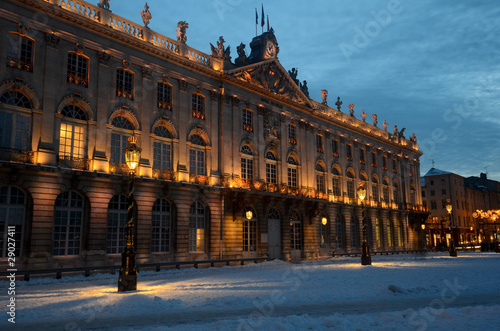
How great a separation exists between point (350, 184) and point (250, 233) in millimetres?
17546

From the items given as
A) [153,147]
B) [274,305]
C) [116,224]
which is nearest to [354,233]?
[153,147]

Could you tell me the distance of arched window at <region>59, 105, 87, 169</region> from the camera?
2328 cm

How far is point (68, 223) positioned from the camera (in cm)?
2303

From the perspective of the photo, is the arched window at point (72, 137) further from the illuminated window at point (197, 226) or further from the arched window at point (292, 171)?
the arched window at point (292, 171)

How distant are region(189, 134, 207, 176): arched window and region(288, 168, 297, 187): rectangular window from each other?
33.2 feet

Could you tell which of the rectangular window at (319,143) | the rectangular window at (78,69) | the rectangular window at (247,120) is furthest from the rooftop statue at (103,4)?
the rectangular window at (319,143)

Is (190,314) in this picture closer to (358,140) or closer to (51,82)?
(51,82)

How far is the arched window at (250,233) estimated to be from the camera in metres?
32.8

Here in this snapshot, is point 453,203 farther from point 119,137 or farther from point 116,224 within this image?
point 116,224

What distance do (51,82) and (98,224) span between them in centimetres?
809

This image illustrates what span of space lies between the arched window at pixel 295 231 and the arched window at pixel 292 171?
2578 millimetres

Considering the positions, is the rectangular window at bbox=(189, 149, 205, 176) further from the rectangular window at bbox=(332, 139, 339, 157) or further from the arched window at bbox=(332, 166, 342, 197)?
the rectangular window at bbox=(332, 139, 339, 157)

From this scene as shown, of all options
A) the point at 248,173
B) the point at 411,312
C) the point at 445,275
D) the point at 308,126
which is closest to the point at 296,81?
the point at 308,126

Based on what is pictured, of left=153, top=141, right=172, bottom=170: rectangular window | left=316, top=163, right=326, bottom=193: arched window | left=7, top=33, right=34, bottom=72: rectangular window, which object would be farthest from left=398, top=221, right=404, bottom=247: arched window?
left=7, top=33, right=34, bottom=72: rectangular window
